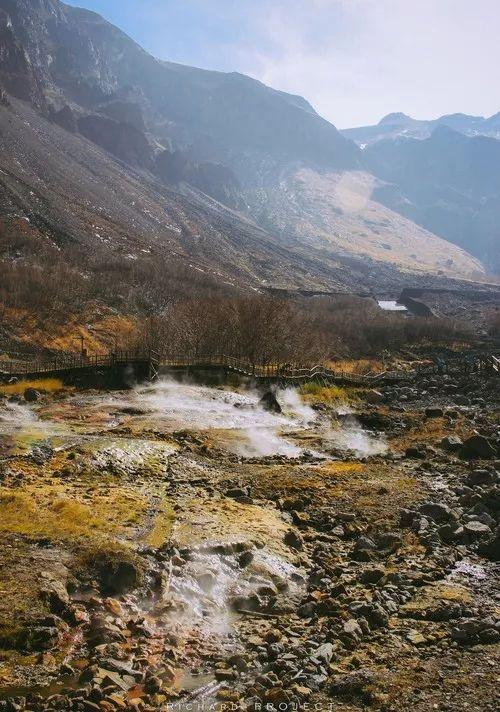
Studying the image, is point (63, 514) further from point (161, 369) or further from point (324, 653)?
point (161, 369)

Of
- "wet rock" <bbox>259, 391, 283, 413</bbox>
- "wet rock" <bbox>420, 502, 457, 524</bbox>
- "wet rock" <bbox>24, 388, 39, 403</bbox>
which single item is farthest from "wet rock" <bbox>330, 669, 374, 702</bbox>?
"wet rock" <bbox>24, 388, 39, 403</bbox>

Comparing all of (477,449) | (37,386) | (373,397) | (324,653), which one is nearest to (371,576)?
(324,653)

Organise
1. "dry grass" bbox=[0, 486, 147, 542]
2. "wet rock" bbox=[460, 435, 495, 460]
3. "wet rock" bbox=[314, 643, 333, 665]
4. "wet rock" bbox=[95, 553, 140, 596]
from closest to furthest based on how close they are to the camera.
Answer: "wet rock" bbox=[314, 643, 333, 665], "wet rock" bbox=[95, 553, 140, 596], "dry grass" bbox=[0, 486, 147, 542], "wet rock" bbox=[460, 435, 495, 460]

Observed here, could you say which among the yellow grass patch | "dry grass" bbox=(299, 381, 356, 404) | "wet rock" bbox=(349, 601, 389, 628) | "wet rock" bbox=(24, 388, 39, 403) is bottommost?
the yellow grass patch

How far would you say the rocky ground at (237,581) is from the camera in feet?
32.0

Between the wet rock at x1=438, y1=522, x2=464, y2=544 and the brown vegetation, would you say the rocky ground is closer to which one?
the wet rock at x1=438, y1=522, x2=464, y2=544

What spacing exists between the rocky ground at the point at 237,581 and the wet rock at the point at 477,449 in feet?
6.69

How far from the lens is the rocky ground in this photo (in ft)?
32.0

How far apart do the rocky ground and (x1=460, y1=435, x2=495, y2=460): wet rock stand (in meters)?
2.04

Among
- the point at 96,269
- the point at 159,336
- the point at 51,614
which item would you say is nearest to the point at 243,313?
the point at 159,336

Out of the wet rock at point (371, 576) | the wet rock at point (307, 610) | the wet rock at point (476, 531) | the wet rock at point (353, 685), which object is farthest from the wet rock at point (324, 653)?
the wet rock at point (476, 531)

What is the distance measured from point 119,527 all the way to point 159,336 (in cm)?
5517

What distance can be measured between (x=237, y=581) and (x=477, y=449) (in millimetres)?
18050

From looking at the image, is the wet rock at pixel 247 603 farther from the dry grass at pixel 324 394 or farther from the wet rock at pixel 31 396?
the dry grass at pixel 324 394
